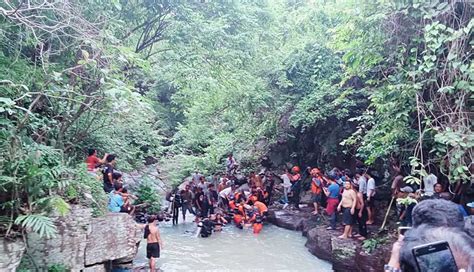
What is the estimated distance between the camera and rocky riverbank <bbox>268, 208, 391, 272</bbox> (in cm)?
783

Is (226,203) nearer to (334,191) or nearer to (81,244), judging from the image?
(334,191)

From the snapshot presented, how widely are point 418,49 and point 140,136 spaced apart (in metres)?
8.38

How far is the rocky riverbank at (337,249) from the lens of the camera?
7828 millimetres

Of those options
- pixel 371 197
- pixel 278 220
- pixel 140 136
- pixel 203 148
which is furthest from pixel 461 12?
pixel 203 148

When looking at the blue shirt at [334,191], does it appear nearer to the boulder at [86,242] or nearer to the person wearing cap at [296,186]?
the person wearing cap at [296,186]

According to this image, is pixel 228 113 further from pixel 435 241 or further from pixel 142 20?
pixel 435 241

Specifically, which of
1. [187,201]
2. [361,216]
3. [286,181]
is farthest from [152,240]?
[286,181]

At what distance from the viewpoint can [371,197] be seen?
31.9 ft

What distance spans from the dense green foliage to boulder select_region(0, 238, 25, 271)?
19cm

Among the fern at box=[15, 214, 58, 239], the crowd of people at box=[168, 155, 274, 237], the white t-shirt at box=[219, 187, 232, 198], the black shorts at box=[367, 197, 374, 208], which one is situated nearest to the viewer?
the fern at box=[15, 214, 58, 239]

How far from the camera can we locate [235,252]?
10070 mm

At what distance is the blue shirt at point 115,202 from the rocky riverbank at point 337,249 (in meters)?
4.83

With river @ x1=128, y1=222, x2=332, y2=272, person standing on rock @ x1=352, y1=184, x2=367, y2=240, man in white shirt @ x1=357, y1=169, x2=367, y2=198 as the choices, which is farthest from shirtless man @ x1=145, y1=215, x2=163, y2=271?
man in white shirt @ x1=357, y1=169, x2=367, y2=198

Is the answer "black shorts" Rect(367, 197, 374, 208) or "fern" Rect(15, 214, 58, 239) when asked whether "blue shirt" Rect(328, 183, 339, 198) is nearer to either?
"black shorts" Rect(367, 197, 374, 208)
